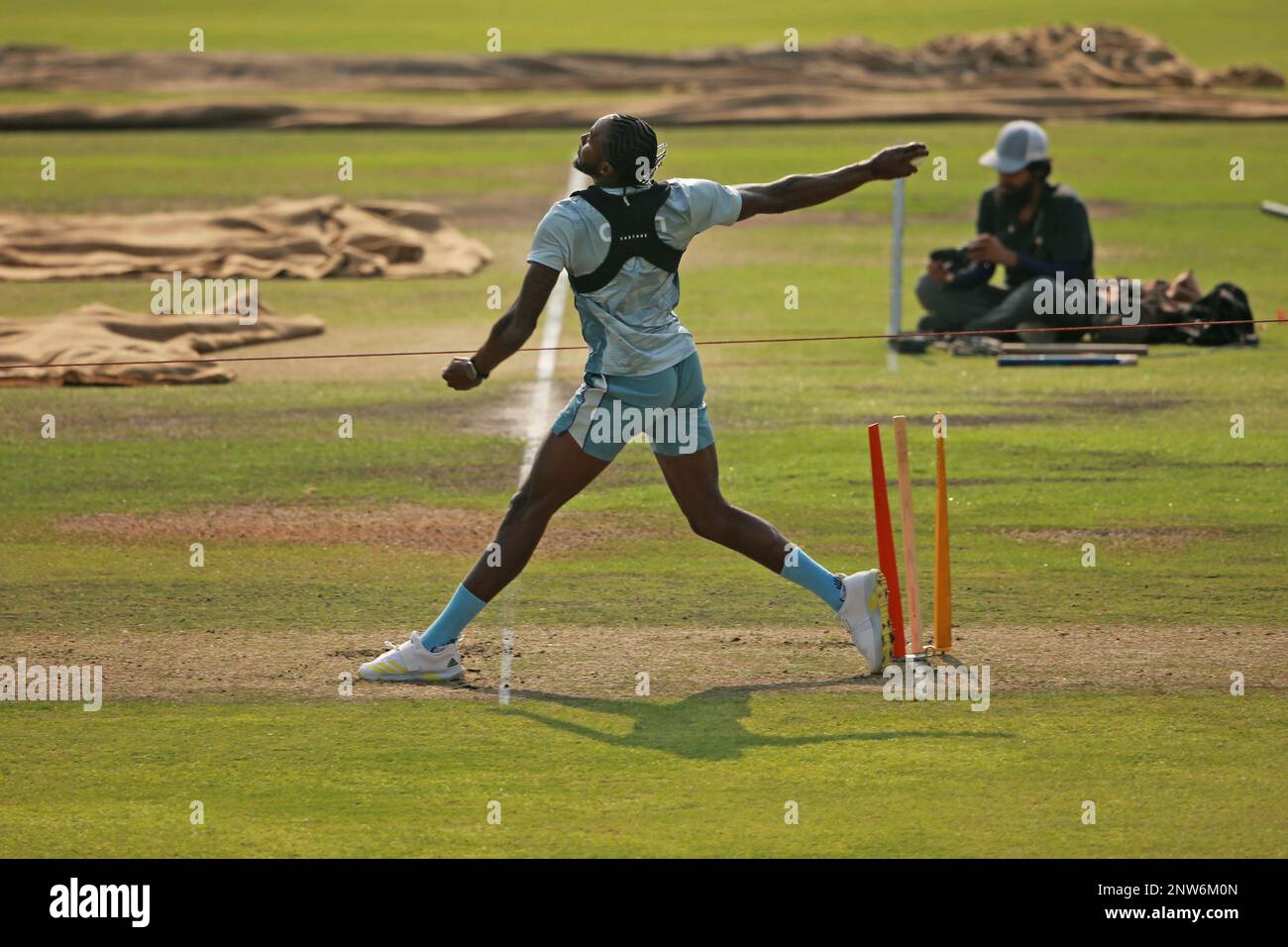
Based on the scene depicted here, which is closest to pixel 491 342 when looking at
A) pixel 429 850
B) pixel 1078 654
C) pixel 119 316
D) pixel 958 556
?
pixel 429 850

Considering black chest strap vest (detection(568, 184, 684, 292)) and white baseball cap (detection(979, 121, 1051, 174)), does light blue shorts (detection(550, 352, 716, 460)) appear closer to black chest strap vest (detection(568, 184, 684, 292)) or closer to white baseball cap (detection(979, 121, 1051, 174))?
black chest strap vest (detection(568, 184, 684, 292))

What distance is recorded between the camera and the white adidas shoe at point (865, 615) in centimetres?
916

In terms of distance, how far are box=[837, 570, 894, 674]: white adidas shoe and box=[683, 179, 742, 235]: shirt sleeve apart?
1.71 meters

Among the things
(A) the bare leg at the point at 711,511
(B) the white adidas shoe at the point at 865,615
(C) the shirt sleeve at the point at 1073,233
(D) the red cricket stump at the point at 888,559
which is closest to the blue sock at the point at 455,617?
(A) the bare leg at the point at 711,511

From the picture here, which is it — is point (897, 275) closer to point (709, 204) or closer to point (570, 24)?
point (709, 204)

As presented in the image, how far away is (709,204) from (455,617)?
216cm

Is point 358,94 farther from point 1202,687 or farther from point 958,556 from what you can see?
point 1202,687

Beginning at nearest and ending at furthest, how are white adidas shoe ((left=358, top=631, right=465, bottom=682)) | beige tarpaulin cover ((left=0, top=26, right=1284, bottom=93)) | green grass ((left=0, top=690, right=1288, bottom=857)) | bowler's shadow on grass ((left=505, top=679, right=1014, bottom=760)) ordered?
green grass ((left=0, top=690, right=1288, bottom=857)) → bowler's shadow on grass ((left=505, top=679, right=1014, bottom=760)) → white adidas shoe ((left=358, top=631, right=465, bottom=682)) → beige tarpaulin cover ((left=0, top=26, right=1284, bottom=93))

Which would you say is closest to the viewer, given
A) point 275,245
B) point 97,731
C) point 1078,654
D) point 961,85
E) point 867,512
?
point 97,731

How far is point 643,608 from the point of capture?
415 inches

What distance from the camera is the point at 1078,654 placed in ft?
31.2

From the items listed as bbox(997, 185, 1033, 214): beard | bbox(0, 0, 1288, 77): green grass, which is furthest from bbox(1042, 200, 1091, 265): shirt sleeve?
bbox(0, 0, 1288, 77): green grass

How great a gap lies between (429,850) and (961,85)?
116 feet

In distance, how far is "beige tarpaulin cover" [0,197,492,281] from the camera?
23.2 meters
